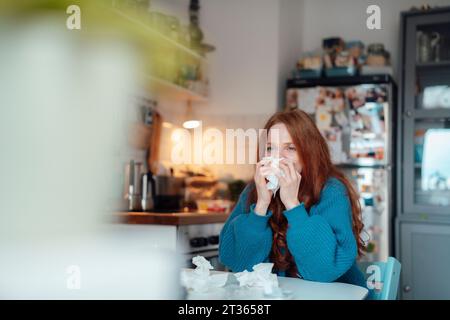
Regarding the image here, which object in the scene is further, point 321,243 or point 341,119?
point 341,119

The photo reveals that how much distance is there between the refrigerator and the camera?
2520 millimetres

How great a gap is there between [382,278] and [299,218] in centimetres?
25

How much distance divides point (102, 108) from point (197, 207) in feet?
2.44

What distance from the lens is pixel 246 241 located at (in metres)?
1.13

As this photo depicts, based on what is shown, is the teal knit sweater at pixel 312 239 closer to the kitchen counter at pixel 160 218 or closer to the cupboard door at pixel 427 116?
the kitchen counter at pixel 160 218

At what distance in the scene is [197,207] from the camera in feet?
8.11

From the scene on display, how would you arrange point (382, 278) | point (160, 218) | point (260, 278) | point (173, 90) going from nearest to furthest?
1. point (260, 278)
2. point (382, 278)
3. point (160, 218)
4. point (173, 90)

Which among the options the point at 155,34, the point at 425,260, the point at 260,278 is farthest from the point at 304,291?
the point at 425,260

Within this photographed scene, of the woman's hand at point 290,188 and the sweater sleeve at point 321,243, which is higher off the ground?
the woman's hand at point 290,188

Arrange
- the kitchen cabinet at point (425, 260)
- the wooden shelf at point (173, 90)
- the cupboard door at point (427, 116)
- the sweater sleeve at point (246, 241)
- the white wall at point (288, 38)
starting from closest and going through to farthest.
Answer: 1. the sweater sleeve at point (246, 241)
2. the wooden shelf at point (173, 90)
3. the kitchen cabinet at point (425, 260)
4. the cupboard door at point (427, 116)
5. the white wall at point (288, 38)

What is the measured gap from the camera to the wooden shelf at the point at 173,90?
2.24m

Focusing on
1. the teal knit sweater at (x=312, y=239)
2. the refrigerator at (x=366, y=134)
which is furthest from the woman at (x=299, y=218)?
the refrigerator at (x=366, y=134)

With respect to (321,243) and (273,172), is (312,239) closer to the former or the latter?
(321,243)
